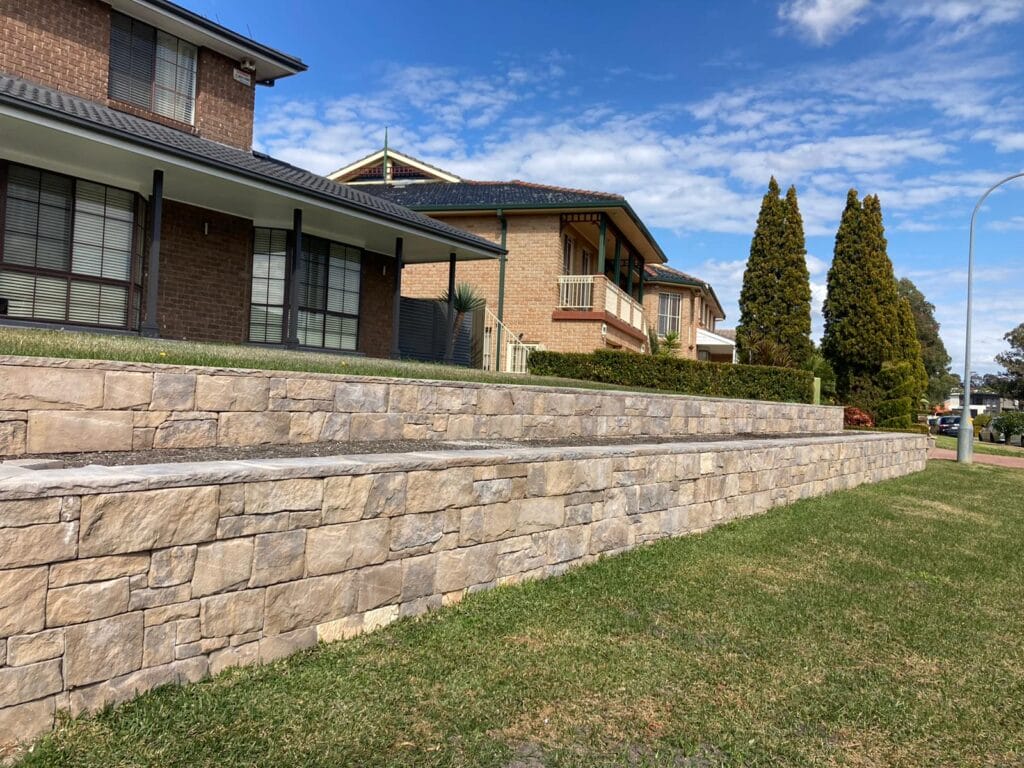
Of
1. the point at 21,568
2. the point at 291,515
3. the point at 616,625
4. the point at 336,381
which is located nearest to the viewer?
the point at 21,568

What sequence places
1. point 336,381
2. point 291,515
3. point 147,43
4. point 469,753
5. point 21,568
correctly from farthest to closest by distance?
point 147,43
point 336,381
point 291,515
point 469,753
point 21,568

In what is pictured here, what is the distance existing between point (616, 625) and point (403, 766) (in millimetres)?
1939

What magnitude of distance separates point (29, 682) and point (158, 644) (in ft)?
1.57

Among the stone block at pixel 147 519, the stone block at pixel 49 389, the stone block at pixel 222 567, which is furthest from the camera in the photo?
the stone block at pixel 49 389

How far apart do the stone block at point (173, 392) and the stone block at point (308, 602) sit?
7.54ft

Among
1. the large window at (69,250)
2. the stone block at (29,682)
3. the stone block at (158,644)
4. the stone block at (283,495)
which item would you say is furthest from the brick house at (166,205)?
the stone block at (29,682)

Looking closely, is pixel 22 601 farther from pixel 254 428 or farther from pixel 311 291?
pixel 311 291

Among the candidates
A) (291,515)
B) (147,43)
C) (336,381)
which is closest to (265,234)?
(147,43)

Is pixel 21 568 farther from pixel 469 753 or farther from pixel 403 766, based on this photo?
pixel 469 753

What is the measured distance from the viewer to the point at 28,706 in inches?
103

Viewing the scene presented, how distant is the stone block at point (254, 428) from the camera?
548 centimetres

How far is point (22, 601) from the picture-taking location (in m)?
2.61

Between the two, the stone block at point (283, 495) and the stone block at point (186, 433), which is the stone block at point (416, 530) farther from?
the stone block at point (186, 433)

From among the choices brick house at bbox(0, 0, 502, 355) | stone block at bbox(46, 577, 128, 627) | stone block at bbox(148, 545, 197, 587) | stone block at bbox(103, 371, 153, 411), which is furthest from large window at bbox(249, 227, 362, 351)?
stone block at bbox(46, 577, 128, 627)
